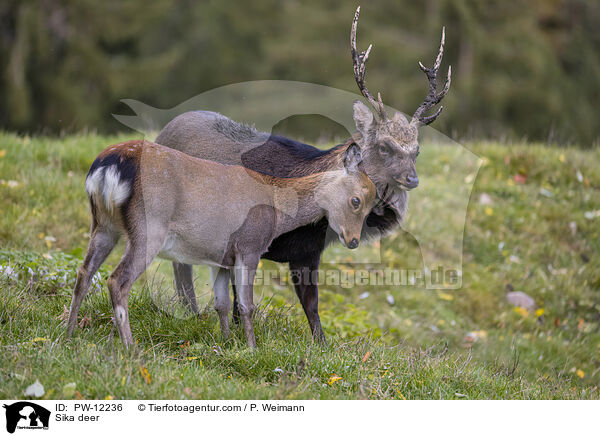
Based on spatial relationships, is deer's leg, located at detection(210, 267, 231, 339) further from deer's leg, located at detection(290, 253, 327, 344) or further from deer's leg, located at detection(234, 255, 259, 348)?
deer's leg, located at detection(290, 253, 327, 344)

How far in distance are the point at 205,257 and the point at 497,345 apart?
3635 millimetres

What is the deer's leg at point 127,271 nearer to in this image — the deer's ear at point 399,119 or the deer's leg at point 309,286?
the deer's leg at point 309,286

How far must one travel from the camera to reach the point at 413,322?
734 centimetres

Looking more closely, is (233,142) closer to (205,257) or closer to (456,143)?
(205,257)

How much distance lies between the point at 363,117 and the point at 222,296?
1.84m

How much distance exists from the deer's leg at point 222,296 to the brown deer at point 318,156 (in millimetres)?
417

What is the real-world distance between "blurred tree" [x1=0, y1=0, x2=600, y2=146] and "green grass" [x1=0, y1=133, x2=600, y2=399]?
9972 mm

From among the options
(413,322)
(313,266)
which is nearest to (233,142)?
(313,266)

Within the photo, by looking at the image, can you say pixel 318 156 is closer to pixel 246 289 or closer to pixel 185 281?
pixel 246 289

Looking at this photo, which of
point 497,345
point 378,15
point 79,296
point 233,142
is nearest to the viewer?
point 79,296

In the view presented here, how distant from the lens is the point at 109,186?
445 centimetres

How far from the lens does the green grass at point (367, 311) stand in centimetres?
423
